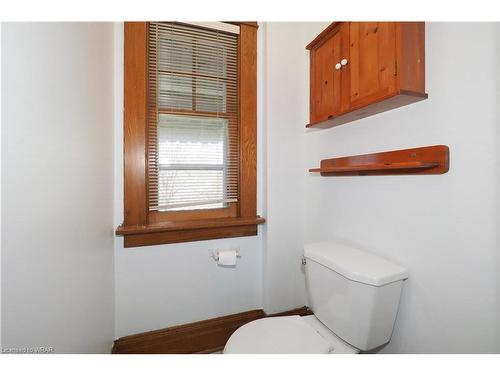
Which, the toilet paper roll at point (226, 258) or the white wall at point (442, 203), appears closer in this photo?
the white wall at point (442, 203)

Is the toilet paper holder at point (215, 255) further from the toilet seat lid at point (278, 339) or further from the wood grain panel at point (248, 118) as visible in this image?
the toilet seat lid at point (278, 339)

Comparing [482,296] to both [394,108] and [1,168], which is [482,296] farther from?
[1,168]

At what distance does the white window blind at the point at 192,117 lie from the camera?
4.33 ft

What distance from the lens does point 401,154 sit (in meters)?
0.94

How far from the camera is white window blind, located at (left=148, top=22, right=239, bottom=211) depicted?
1.32 metres

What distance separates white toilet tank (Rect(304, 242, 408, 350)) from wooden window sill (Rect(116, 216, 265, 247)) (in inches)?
21.1

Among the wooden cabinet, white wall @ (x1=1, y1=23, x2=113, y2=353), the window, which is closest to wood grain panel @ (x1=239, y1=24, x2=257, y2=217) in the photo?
the window

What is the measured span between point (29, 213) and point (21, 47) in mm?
379

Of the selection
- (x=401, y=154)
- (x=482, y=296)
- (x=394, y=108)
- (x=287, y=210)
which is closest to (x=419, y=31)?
(x=394, y=108)

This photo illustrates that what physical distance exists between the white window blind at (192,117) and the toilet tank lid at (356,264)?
0.63 meters

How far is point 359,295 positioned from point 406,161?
0.56 meters

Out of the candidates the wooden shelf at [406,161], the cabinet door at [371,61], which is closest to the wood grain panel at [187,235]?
the wooden shelf at [406,161]

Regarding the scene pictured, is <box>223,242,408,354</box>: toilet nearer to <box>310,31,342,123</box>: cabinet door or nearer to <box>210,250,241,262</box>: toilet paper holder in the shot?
<box>210,250,241,262</box>: toilet paper holder

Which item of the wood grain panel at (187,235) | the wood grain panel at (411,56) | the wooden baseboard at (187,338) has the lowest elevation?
the wooden baseboard at (187,338)
